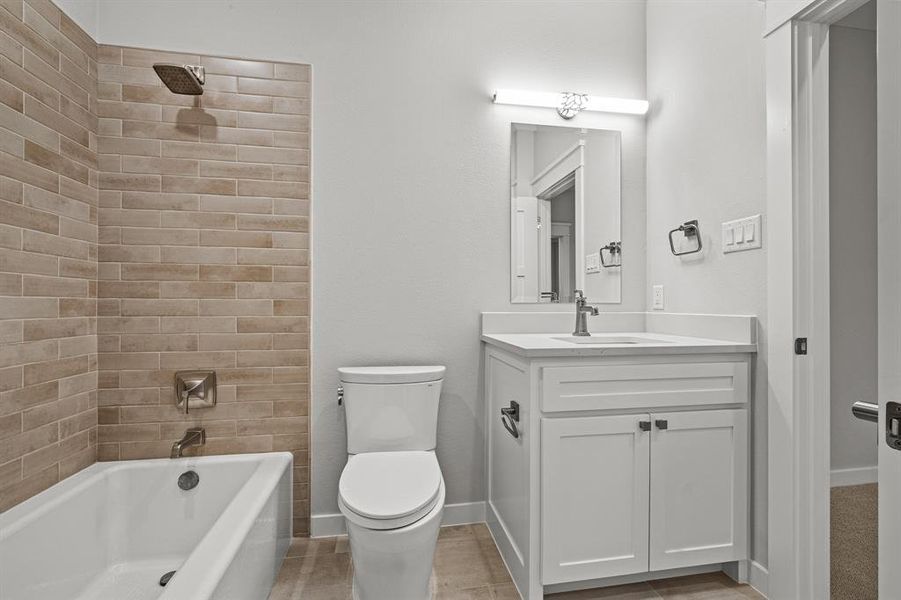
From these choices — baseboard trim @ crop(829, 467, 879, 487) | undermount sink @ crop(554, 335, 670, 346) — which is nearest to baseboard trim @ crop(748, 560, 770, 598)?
undermount sink @ crop(554, 335, 670, 346)

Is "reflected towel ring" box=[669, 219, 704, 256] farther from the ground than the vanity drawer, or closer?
farther from the ground

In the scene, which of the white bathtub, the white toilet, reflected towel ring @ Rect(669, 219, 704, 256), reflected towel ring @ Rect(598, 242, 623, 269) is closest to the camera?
the white bathtub

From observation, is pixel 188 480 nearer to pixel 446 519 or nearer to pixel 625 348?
pixel 446 519

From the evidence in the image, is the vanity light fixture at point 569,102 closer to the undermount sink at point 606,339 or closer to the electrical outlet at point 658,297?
the electrical outlet at point 658,297

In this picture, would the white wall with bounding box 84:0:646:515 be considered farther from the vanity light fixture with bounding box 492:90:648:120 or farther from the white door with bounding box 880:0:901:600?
the white door with bounding box 880:0:901:600

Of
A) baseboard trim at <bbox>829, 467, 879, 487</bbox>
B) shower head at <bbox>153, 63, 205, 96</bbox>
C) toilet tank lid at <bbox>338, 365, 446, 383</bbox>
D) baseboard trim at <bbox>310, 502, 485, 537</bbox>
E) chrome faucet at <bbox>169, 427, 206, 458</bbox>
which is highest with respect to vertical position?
shower head at <bbox>153, 63, 205, 96</bbox>

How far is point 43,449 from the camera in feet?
5.42

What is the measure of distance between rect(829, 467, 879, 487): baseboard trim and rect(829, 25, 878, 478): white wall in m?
0.03

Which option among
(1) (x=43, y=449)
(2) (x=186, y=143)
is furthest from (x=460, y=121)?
(1) (x=43, y=449)

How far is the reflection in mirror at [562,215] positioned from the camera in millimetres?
2283

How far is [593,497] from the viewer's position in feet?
5.35

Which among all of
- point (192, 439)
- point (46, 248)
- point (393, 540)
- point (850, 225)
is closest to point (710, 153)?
point (850, 225)

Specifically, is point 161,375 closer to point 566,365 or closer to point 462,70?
point 566,365

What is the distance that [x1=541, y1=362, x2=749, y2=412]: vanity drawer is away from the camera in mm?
1611
